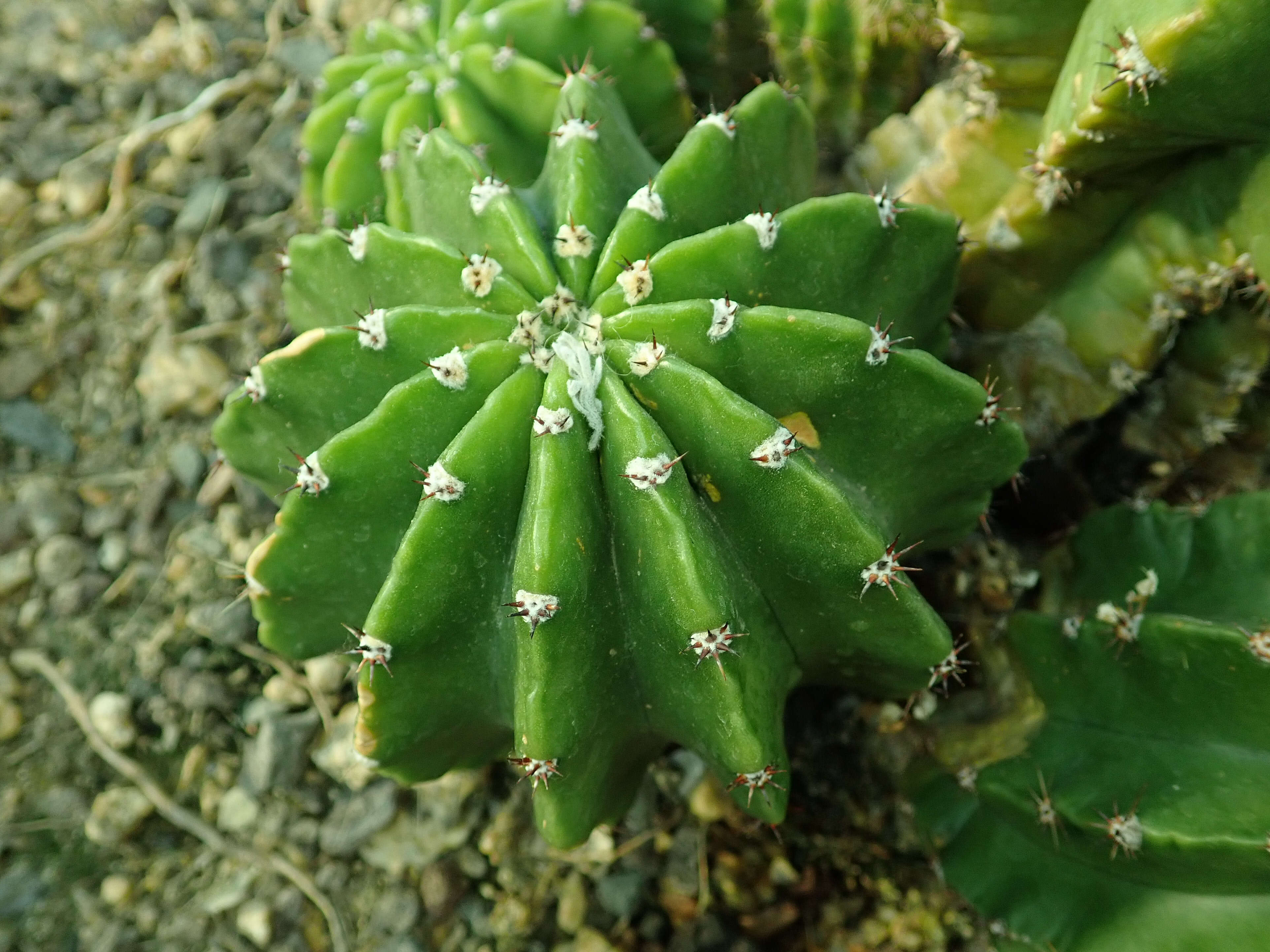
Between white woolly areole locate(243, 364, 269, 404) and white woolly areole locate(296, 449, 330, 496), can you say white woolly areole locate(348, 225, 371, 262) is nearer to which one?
white woolly areole locate(243, 364, 269, 404)

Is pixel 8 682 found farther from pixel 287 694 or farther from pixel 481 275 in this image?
pixel 481 275

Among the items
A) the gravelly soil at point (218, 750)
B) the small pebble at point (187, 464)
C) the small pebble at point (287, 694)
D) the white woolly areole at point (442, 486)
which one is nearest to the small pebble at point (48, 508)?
the gravelly soil at point (218, 750)

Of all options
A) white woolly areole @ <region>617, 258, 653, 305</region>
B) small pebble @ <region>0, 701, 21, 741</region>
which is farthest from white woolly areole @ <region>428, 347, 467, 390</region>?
small pebble @ <region>0, 701, 21, 741</region>

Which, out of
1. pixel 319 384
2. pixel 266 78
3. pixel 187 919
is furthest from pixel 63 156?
pixel 187 919

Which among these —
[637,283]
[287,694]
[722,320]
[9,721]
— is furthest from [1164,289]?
[9,721]

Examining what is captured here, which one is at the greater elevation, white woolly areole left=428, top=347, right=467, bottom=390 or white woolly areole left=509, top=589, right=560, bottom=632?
white woolly areole left=428, top=347, right=467, bottom=390

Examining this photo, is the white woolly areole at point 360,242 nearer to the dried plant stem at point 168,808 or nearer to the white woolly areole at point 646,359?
the white woolly areole at point 646,359
